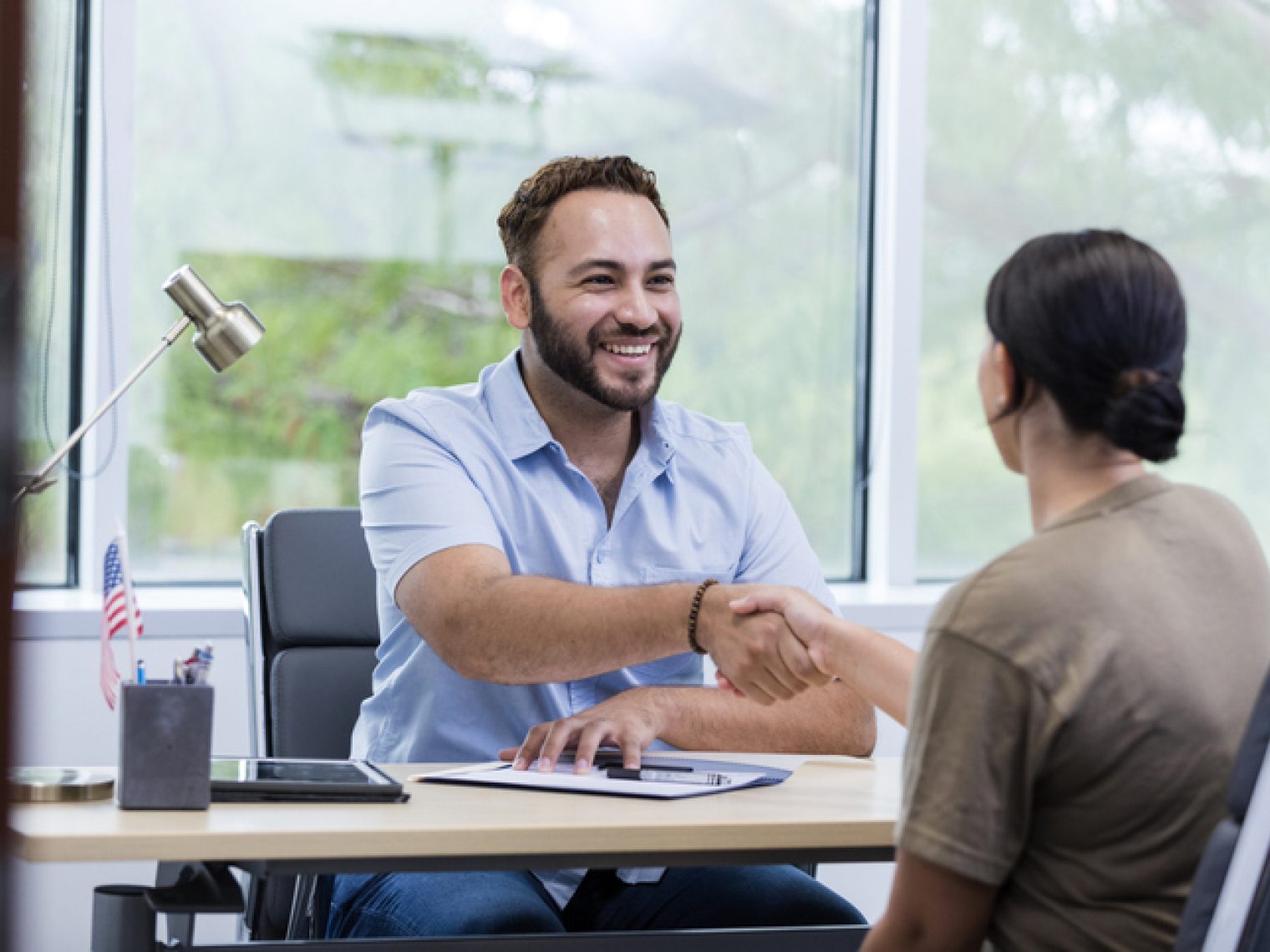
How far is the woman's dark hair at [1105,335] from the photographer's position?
120cm

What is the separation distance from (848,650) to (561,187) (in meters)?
0.92

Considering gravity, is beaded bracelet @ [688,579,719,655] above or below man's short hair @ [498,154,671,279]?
below

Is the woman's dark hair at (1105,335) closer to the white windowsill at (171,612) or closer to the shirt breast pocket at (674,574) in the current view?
the shirt breast pocket at (674,574)

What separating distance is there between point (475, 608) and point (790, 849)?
1.97ft

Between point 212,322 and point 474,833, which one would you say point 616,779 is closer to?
point 474,833

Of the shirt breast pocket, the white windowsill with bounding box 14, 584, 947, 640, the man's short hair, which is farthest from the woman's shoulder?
the white windowsill with bounding box 14, 584, 947, 640

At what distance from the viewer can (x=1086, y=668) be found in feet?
3.71

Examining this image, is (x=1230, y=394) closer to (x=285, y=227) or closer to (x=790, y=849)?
(x=285, y=227)

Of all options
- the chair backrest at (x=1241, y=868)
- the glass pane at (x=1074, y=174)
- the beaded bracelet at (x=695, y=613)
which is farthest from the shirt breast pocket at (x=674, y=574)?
the glass pane at (x=1074, y=174)

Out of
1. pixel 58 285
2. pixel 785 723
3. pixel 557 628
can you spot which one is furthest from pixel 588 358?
pixel 58 285

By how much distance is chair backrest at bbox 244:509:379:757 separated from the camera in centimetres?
220

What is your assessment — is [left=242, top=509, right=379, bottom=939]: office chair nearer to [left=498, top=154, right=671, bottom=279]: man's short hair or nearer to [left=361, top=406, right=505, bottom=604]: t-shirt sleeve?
[left=361, top=406, right=505, bottom=604]: t-shirt sleeve

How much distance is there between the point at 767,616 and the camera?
1796 millimetres

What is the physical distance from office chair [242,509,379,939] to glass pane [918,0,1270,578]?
2081 millimetres
